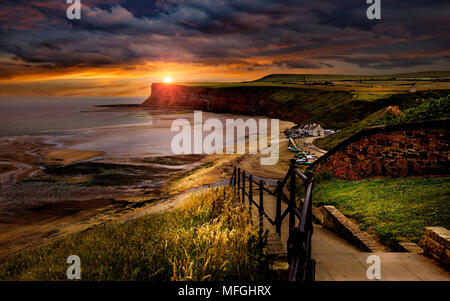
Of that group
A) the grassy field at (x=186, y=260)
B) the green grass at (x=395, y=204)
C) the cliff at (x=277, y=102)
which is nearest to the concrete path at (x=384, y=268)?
the grassy field at (x=186, y=260)

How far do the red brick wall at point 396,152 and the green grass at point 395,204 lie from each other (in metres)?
0.65

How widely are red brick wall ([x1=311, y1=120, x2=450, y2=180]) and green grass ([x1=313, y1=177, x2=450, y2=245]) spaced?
2.13 feet

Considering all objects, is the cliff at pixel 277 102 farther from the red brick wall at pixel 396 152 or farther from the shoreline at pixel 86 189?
the red brick wall at pixel 396 152

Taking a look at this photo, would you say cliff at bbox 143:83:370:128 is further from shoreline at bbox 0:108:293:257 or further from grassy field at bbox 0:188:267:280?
grassy field at bbox 0:188:267:280

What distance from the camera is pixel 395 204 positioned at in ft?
21.4

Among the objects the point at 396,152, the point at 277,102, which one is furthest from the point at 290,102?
the point at 396,152

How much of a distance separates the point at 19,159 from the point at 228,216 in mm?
30107

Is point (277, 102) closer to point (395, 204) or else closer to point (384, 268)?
point (395, 204)

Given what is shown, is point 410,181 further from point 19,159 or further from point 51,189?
point 19,159

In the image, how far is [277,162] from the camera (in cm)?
2269

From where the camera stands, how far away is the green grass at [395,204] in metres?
5.26

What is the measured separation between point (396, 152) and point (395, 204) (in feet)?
10.6

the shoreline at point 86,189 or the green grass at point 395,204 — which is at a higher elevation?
the green grass at point 395,204
